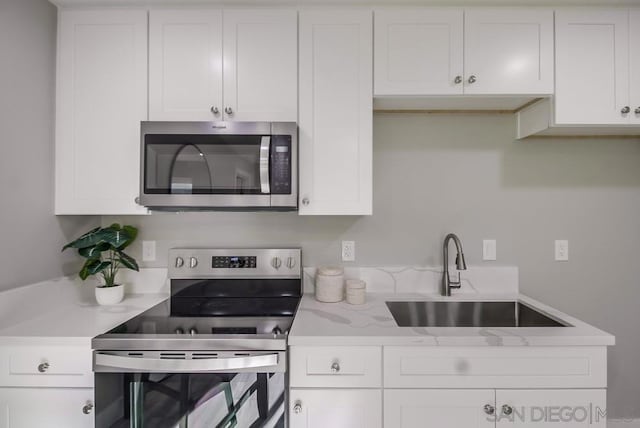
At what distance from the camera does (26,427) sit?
4.16ft

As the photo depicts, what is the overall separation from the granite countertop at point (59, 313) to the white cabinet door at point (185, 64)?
0.92 m

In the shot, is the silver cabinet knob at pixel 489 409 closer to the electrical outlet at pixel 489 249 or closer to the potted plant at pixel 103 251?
the electrical outlet at pixel 489 249

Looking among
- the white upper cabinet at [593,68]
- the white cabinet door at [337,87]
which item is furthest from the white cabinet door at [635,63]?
the white cabinet door at [337,87]

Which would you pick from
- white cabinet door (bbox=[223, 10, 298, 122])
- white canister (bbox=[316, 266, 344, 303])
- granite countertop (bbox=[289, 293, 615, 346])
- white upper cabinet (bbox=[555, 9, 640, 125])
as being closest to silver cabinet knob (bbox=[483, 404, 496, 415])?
granite countertop (bbox=[289, 293, 615, 346])

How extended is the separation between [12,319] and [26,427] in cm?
42

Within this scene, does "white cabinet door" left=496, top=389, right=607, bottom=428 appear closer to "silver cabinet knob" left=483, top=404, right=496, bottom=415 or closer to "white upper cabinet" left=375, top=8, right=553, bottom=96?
"silver cabinet knob" left=483, top=404, right=496, bottom=415

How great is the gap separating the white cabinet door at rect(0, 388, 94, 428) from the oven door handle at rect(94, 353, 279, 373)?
0.21 meters

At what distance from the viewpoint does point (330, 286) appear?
170 cm

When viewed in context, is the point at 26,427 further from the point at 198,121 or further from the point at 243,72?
the point at 243,72

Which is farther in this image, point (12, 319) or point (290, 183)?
point (290, 183)

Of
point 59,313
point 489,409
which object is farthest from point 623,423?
point 59,313

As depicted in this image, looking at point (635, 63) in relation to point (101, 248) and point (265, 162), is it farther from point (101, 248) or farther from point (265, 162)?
point (101, 248)

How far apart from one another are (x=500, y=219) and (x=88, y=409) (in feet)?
6.87

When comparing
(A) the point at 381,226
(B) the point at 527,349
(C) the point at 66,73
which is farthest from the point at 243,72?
(B) the point at 527,349
